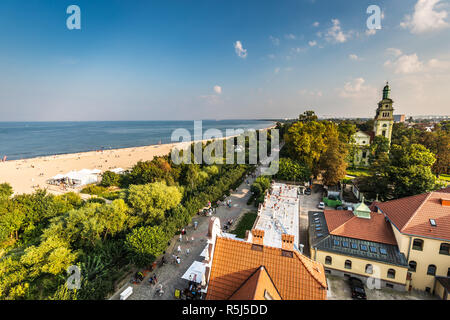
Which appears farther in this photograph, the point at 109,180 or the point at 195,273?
the point at 109,180

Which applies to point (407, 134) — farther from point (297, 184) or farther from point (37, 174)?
point (37, 174)

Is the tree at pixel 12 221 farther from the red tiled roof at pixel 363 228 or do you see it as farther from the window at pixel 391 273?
the window at pixel 391 273

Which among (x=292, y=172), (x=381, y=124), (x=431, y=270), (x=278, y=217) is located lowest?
(x=431, y=270)

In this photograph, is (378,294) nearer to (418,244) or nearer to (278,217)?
(418,244)

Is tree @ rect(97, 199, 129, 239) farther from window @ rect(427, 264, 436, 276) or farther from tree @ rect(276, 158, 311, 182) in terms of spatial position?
window @ rect(427, 264, 436, 276)

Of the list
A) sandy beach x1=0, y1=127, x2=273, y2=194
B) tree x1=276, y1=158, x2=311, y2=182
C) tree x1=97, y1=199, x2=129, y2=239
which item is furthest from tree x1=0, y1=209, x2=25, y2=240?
tree x1=276, y1=158, x2=311, y2=182

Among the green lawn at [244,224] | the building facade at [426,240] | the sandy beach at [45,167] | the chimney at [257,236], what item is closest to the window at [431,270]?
the building facade at [426,240]

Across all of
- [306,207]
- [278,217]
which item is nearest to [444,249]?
[278,217]
